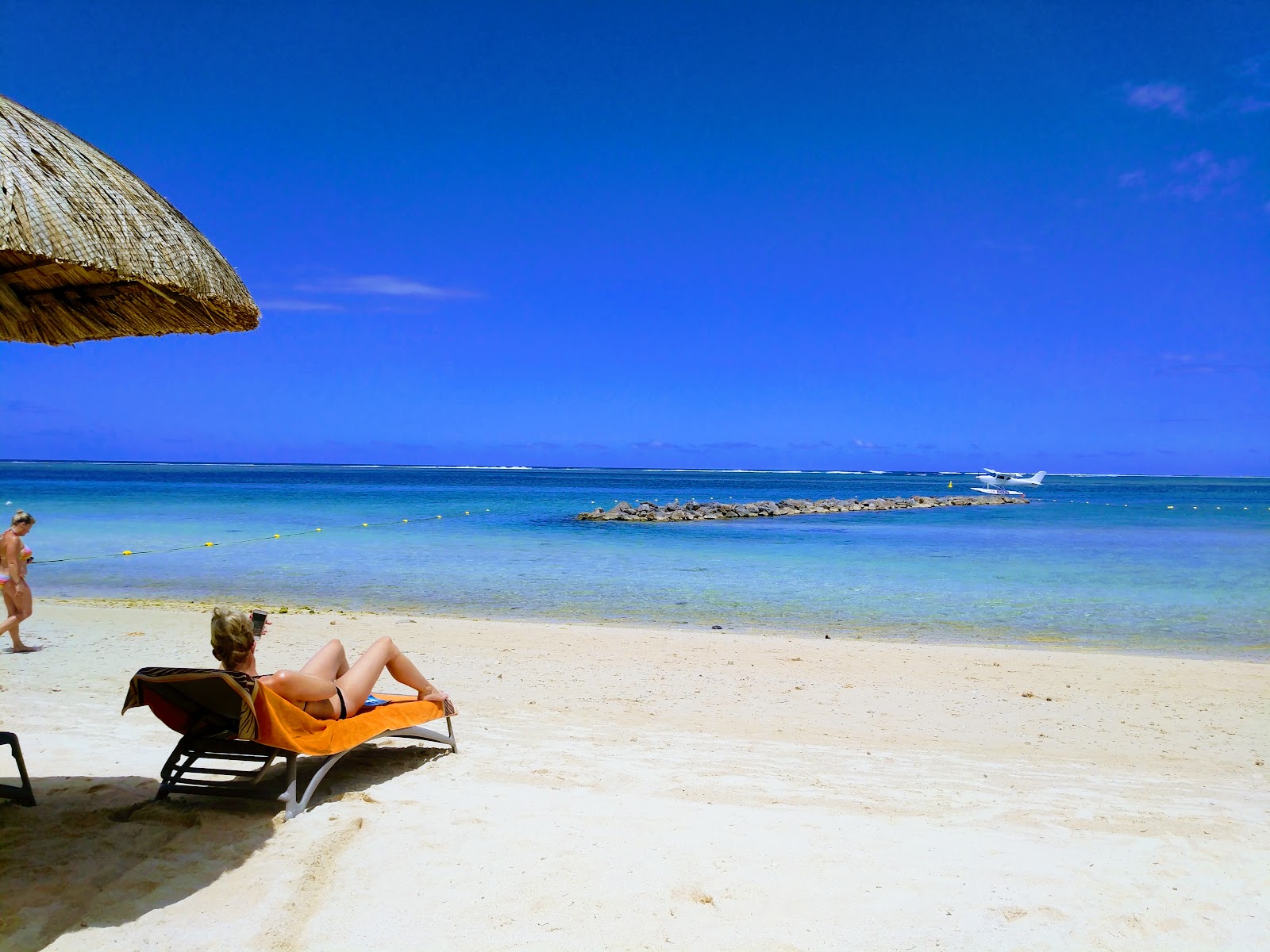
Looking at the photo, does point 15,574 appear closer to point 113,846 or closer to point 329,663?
point 329,663

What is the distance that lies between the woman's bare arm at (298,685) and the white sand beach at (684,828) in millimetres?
513

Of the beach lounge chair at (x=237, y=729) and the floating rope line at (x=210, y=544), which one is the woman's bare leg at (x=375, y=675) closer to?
the beach lounge chair at (x=237, y=729)

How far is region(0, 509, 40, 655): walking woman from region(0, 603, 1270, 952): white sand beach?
1317 mm

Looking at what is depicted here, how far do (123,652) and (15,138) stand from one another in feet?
19.2

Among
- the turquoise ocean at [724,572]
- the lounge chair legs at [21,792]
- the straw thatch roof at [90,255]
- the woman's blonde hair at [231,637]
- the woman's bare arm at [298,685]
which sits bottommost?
the turquoise ocean at [724,572]

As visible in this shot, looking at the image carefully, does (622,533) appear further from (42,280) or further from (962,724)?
(42,280)

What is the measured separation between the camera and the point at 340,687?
4.30m

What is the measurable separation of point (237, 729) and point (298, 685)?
31cm

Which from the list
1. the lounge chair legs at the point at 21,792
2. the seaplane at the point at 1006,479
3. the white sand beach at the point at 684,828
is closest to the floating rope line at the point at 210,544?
the white sand beach at the point at 684,828

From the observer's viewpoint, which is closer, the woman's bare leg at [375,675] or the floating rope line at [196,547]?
the woman's bare leg at [375,675]

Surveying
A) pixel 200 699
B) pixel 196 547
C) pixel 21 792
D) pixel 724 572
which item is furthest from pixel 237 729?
pixel 196 547

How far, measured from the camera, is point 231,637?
12.4 ft

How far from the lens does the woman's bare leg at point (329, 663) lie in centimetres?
426

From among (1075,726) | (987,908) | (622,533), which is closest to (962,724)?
(1075,726)
